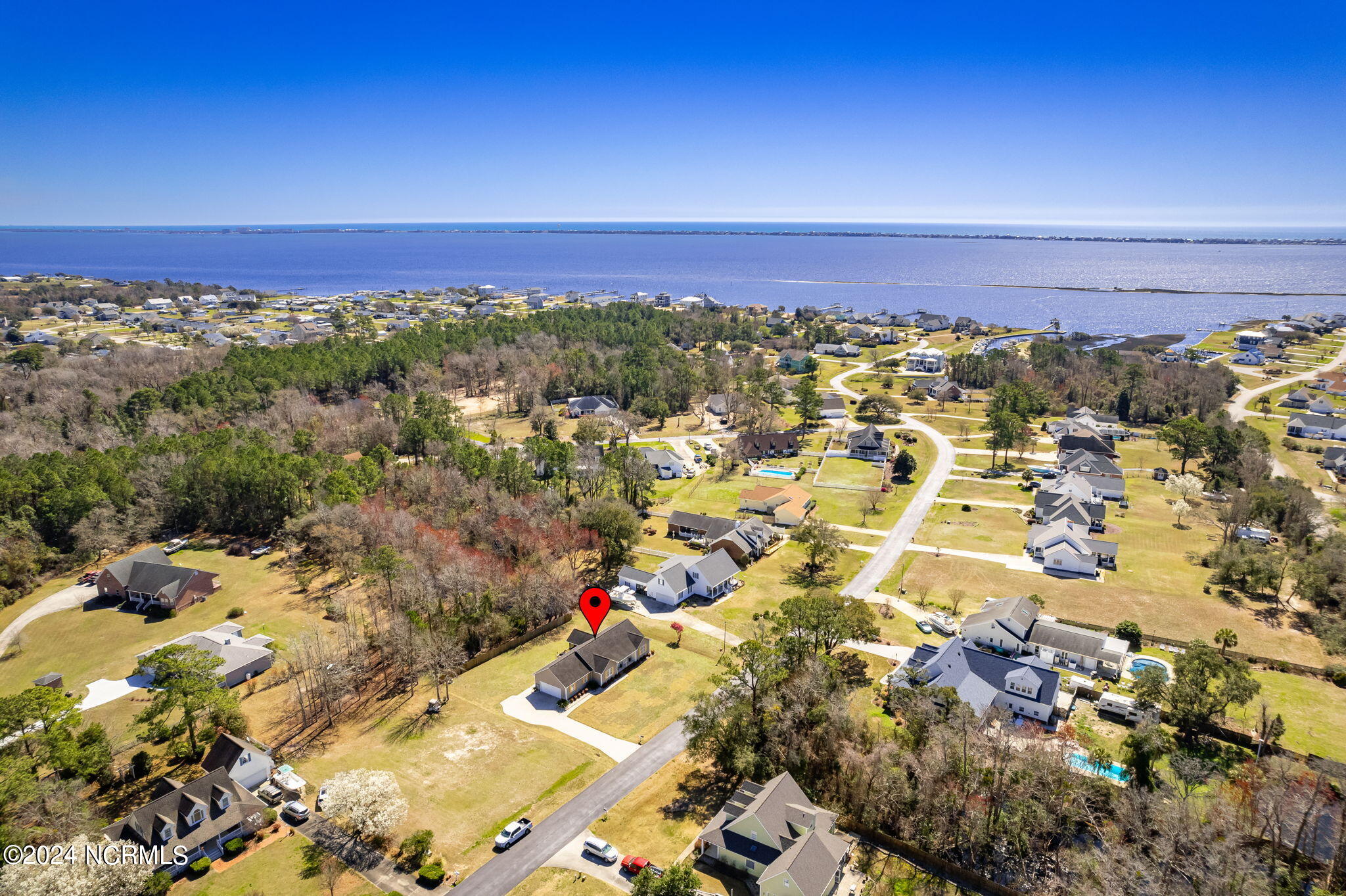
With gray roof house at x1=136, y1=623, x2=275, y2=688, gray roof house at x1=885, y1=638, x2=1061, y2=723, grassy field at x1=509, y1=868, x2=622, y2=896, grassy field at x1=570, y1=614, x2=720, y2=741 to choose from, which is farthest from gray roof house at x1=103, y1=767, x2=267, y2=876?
gray roof house at x1=885, y1=638, x2=1061, y2=723

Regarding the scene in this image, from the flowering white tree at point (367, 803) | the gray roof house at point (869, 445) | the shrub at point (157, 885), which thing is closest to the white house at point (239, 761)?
the shrub at point (157, 885)

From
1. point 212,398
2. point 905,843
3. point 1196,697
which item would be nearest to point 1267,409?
point 1196,697

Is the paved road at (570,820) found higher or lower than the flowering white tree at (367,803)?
lower

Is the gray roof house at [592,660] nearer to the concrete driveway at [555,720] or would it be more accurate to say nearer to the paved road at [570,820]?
the concrete driveway at [555,720]

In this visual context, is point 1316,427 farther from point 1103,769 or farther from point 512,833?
point 512,833

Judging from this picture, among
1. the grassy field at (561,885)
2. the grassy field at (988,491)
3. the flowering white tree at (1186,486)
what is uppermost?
the flowering white tree at (1186,486)

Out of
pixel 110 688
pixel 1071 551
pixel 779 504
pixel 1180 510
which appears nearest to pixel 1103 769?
pixel 1071 551

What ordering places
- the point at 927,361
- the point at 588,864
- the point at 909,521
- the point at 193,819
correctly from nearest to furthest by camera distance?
the point at 588,864
the point at 193,819
the point at 909,521
the point at 927,361
